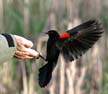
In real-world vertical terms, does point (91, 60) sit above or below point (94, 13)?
below

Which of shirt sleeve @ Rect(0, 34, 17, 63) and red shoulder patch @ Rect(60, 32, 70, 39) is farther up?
red shoulder patch @ Rect(60, 32, 70, 39)

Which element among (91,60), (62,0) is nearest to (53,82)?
(91,60)

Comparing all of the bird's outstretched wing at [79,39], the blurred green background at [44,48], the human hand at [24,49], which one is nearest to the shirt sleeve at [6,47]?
the human hand at [24,49]

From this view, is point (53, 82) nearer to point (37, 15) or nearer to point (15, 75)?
point (15, 75)

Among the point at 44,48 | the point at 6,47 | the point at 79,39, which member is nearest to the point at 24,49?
the point at 6,47

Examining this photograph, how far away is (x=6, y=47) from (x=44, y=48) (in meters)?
1.46

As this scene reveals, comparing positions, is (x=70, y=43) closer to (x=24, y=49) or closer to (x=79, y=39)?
(x=79, y=39)

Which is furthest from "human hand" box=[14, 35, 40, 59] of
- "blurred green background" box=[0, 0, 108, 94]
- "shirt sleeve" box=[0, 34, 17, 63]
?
"blurred green background" box=[0, 0, 108, 94]

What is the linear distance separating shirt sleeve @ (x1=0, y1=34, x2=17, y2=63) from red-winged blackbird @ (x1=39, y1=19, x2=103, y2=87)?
0.14m

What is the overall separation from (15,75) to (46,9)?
0.70 meters

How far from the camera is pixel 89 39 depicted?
71.4 inches

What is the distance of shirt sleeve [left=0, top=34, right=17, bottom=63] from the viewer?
68.7 inches

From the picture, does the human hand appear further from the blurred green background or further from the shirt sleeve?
the blurred green background

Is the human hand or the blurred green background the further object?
the blurred green background
